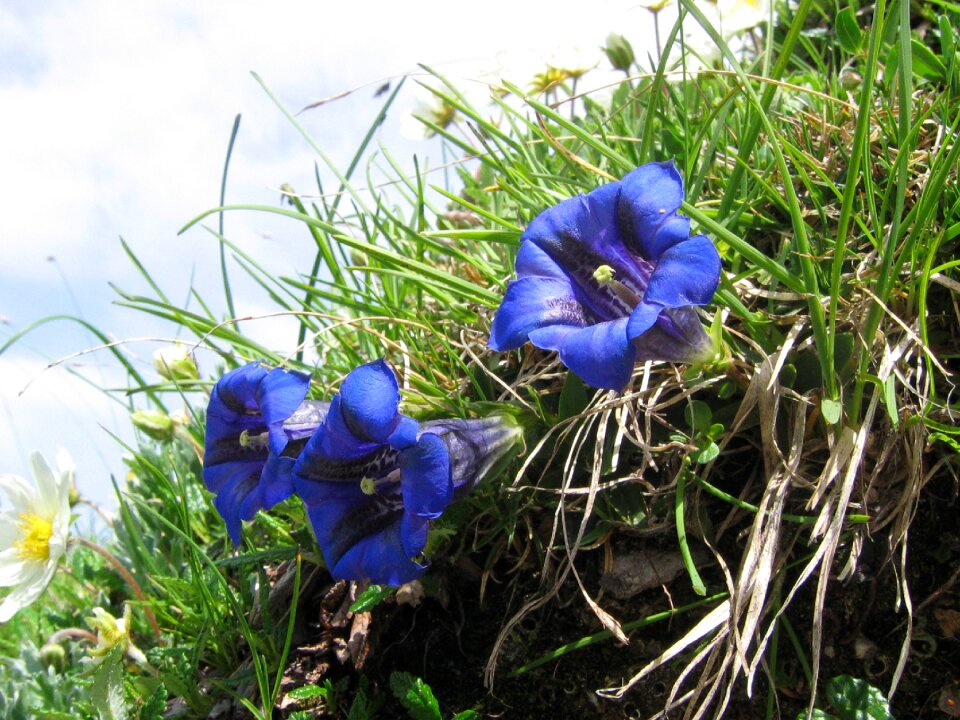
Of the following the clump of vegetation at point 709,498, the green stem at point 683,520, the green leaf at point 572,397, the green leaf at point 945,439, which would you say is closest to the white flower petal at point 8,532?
the clump of vegetation at point 709,498

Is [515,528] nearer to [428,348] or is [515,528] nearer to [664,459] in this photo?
[664,459]

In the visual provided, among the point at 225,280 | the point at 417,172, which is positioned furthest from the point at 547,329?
the point at 225,280

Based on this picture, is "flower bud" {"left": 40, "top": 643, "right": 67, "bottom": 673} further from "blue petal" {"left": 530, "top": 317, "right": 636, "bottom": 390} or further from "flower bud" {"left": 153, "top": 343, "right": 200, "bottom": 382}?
"blue petal" {"left": 530, "top": 317, "right": 636, "bottom": 390}

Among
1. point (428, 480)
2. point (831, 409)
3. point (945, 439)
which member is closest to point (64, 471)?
point (428, 480)

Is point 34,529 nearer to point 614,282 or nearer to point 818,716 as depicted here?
point 614,282

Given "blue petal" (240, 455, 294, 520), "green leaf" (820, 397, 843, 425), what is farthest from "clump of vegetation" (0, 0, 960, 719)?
"blue petal" (240, 455, 294, 520)

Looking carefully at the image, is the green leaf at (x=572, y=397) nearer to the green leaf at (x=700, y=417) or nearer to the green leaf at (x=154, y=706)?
the green leaf at (x=700, y=417)

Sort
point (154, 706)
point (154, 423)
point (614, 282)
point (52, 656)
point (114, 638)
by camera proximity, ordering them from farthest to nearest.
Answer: point (52, 656) < point (154, 423) < point (114, 638) < point (154, 706) < point (614, 282)
